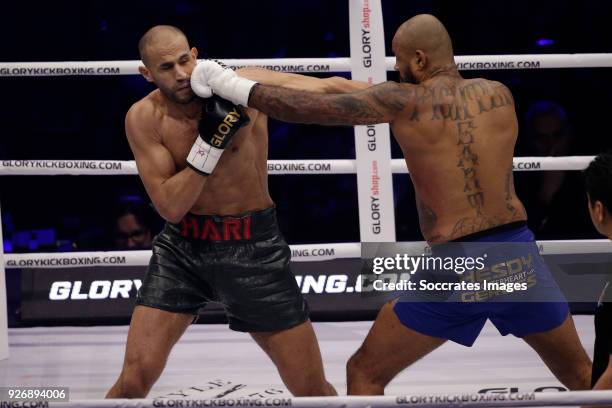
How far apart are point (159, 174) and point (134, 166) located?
116 cm

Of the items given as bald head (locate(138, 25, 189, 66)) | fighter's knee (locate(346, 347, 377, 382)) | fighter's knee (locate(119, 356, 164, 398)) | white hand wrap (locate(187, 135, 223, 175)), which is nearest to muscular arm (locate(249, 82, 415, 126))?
white hand wrap (locate(187, 135, 223, 175))

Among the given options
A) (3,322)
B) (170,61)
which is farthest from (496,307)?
(3,322)

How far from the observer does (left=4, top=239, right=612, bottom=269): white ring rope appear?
186 inches

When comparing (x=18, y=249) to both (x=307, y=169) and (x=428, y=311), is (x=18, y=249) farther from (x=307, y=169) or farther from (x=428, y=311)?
(x=428, y=311)

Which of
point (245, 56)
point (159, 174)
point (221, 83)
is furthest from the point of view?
point (245, 56)

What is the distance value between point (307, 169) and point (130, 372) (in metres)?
1.64

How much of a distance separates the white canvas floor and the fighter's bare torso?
0.84m

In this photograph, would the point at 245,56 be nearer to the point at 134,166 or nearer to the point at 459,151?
the point at 134,166

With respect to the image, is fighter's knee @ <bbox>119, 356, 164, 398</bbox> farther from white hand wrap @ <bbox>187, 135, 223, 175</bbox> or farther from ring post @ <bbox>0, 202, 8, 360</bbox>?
ring post @ <bbox>0, 202, 8, 360</bbox>

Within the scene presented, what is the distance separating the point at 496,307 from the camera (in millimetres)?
3240

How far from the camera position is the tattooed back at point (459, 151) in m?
3.27

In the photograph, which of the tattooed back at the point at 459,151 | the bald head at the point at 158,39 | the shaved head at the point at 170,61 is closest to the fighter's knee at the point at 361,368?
the tattooed back at the point at 459,151

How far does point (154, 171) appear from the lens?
3.58 metres

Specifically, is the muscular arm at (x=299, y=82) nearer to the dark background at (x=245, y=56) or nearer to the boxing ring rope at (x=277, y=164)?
the boxing ring rope at (x=277, y=164)
